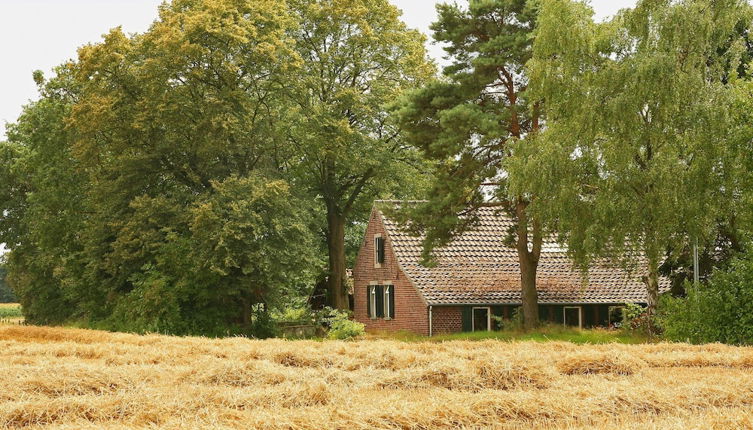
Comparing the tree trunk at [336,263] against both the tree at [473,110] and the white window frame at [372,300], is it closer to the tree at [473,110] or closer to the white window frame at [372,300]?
the white window frame at [372,300]

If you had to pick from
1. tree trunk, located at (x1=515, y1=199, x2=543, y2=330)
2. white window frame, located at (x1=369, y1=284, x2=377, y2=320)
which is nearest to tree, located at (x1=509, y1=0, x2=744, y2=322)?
tree trunk, located at (x1=515, y1=199, x2=543, y2=330)

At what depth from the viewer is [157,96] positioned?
4075 cm

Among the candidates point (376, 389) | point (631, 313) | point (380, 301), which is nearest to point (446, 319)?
point (380, 301)

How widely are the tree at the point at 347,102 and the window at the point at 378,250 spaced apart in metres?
2.94

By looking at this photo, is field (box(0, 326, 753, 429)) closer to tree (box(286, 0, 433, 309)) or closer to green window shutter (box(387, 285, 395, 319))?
green window shutter (box(387, 285, 395, 319))

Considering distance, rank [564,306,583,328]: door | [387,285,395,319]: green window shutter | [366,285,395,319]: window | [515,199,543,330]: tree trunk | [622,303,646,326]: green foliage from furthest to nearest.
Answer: [366,285,395,319]: window < [387,285,395,319]: green window shutter < [564,306,583,328]: door < [515,199,543,330]: tree trunk < [622,303,646,326]: green foliage

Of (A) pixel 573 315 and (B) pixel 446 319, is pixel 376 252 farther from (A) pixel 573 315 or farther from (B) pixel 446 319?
(A) pixel 573 315

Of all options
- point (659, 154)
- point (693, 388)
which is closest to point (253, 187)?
point (659, 154)

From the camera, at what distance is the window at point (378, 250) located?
1808 inches

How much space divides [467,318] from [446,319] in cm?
85

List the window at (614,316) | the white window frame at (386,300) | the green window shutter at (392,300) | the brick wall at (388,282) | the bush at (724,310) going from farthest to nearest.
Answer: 1. the white window frame at (386,300)
2. the green window shutter at (392,300)
3. the brick wall at (388,282)
4. the window at (614,316)
5. the bush at (724,310)

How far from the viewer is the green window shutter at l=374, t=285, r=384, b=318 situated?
4584 centimetres

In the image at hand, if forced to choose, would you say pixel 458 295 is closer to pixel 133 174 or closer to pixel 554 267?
pixel 554 267

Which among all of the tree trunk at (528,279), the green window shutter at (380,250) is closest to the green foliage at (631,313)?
the tree trunk at (528,279)
